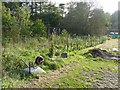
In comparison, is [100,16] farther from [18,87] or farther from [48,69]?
[18,87]

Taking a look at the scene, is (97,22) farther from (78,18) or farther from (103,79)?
(103,79)

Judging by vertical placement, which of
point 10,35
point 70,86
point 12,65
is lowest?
point 70,86

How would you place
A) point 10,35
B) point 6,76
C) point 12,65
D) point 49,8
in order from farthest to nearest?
point 49,8 → point 10,35 → point 12,65 → point 6,76

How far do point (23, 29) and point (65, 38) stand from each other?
2469 mm

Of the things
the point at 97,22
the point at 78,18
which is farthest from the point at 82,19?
the point at 97,22

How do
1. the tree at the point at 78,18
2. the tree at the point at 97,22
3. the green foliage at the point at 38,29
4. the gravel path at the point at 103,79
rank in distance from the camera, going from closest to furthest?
1. the gravel path at the point at 103,79
2. the green foliage at the point at 38,29
3. the tree at the point at 78,18
4. the tree at the point at 97,22

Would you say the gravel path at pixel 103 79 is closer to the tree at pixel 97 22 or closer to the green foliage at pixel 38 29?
the green foliage at pixel 38 29

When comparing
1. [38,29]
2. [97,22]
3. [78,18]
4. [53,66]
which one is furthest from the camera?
[97,22]

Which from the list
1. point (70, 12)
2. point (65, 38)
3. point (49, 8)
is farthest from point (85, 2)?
point (65, 38)

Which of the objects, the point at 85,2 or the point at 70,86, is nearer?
the point at 70,86

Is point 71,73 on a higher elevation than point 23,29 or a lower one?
lower

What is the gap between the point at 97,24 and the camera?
26391 mm

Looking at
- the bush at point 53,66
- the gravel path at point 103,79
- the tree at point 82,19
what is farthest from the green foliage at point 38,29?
the gravel path at point 103,79

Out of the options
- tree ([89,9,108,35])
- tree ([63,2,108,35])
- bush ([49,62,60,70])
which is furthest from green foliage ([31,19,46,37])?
bush ([49,62,60,70])
